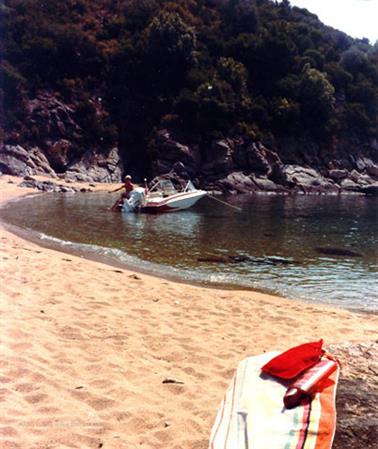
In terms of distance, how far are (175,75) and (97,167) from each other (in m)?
16.9

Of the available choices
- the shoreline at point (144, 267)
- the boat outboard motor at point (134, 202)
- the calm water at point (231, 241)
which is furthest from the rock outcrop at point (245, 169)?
the shoreline at point (144, 267)

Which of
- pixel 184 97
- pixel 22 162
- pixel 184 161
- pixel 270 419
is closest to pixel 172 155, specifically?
pixel 184 161

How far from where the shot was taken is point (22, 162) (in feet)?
153

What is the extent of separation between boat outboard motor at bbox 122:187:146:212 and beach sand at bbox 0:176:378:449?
1480cm

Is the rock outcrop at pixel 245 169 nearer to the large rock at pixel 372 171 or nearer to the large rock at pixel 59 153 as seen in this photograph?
the large rock at pixel 372 171

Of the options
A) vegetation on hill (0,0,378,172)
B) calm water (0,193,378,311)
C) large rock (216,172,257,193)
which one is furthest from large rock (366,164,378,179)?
calm water (0,193,378,311)

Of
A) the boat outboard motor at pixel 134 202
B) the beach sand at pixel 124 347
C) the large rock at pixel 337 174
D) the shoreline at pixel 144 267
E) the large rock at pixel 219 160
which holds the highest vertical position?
the large rock at pixel 219 160

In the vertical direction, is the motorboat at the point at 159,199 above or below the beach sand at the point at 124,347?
above

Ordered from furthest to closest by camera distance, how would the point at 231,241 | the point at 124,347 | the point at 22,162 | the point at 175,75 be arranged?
the point at 175,75
the point at 22,162
the point at 231,241
the point at 124,347

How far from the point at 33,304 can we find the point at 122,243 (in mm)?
9616

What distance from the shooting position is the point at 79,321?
7.00m

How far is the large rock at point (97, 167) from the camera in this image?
162 feet

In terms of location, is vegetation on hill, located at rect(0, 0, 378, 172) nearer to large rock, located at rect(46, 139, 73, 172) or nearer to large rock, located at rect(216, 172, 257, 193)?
large rock, located at rect(46, 139, 73, 172)

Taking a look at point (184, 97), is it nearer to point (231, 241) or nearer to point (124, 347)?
point (231, 241)
